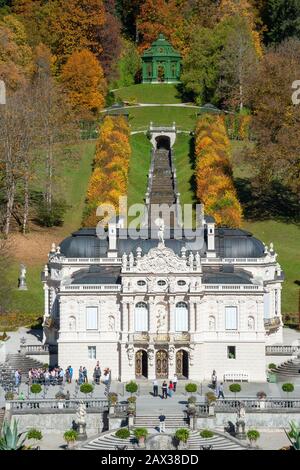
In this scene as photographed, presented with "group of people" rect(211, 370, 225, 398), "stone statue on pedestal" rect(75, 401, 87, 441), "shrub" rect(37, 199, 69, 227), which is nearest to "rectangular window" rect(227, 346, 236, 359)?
"group of people" rect(211, 370, 225, 398)

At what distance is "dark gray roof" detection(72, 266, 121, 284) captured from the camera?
84.0m

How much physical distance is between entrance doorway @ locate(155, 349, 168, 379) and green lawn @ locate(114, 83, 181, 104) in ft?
267

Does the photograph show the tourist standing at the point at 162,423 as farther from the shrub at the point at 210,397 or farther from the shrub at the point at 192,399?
the shrub at the point at 210,397

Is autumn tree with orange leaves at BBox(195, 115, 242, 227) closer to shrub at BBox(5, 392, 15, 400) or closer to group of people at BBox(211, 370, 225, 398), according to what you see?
group of people at BBox(211, 370, 225, 398)

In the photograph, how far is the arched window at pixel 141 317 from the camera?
8306 cm

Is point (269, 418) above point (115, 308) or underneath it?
underneath

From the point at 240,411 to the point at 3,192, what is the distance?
160 ft

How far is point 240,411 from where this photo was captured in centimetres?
7269

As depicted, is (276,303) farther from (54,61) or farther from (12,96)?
(54,61)

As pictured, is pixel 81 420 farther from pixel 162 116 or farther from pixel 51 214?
pixel 162 116

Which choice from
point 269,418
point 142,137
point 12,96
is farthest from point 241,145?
point 269,418

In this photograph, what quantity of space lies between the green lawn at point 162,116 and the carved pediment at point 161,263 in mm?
62448

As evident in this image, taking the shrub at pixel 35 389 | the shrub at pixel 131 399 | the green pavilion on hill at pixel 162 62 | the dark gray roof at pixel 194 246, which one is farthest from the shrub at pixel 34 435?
the green pavilion on hill at pixel 162 62

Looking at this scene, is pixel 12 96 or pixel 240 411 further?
pixel 12 96
